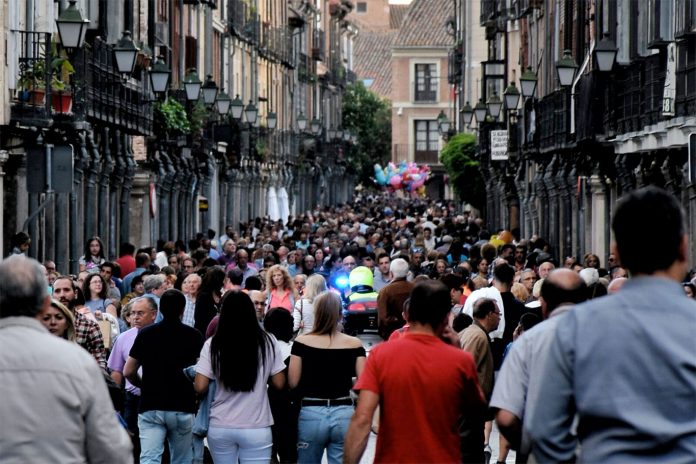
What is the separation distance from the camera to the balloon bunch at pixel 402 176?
4323 inches

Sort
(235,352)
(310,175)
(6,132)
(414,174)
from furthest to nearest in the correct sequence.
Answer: (414,174) < (310,175) < (6,132) < (235,352)

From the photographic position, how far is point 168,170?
42.1 metres

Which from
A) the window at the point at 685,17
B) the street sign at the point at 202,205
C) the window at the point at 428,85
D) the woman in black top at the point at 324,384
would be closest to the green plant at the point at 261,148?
the street sign at the point at 202,205

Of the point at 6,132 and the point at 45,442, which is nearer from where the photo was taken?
the point at 45,442

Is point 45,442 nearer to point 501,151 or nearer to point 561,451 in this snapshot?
point 561,451

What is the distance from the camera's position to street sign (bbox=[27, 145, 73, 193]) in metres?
21.5

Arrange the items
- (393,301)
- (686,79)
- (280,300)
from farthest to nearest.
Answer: (686,79), (280,300), (393,301)

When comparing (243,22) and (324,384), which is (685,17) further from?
(243,22)

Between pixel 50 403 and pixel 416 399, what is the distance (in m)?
2.25

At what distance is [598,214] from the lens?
36.3 meters

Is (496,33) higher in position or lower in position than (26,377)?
higher

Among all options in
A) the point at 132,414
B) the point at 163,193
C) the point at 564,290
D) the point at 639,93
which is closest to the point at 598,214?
the point at 639,93

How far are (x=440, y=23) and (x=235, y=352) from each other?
348ft

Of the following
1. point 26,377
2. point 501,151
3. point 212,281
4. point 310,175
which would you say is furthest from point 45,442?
point 310,175
